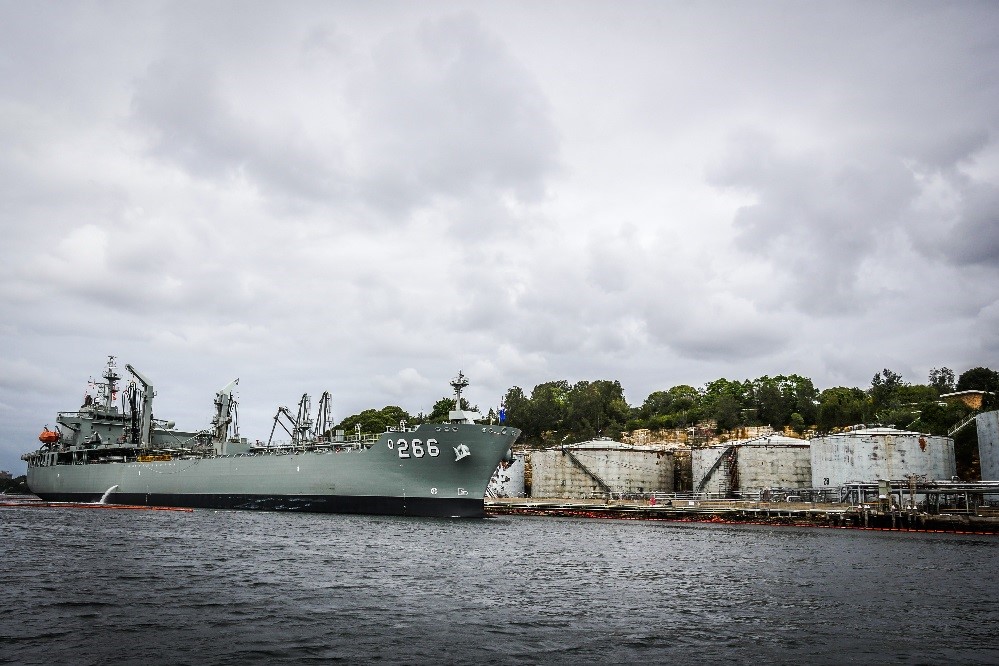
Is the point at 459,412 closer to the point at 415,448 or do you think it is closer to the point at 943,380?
the point at 415,448

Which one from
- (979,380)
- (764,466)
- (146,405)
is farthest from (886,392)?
(146,405)

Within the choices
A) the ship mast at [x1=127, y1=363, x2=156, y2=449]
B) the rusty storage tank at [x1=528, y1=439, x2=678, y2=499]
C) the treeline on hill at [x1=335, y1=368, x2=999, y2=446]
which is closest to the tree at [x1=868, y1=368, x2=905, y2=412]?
the treeline on hill at [x1=335, y1=368, x2=999, y2=446]

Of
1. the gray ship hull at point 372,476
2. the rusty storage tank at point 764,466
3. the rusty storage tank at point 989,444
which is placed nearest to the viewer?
the gray ship hull at point 372,476

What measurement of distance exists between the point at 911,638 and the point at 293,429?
213ft

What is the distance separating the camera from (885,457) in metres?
59.2

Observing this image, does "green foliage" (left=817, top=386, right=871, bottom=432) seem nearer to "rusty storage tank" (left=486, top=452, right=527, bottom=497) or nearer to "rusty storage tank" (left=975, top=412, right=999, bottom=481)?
"rusty storage tank" (left=975, top=412, right=999, bottom=481)

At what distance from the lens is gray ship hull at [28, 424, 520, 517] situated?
52688 mm

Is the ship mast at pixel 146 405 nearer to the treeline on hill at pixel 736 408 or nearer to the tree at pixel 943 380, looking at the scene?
the treeline on hill at pixel 736 408

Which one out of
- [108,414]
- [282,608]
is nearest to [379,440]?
[282,608]

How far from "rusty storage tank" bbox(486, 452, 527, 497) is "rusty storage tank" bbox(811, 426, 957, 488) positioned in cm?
3357

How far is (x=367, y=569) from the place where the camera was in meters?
25.6

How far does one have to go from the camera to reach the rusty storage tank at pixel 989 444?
186 ft

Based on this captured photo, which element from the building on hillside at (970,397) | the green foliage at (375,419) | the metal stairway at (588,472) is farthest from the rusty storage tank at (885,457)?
the green foliage at (375,419)

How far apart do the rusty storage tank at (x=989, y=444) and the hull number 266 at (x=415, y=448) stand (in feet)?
140
